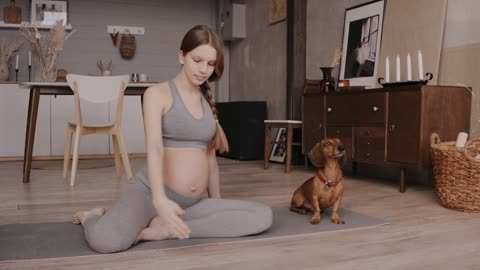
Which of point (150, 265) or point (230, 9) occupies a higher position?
point (230, 9)

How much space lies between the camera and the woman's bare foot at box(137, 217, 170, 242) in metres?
1.95

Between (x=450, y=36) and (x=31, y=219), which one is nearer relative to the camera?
(x=31, y=219)

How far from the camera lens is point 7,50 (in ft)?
19.5

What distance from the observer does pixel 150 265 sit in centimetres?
165

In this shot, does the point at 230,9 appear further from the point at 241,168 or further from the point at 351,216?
the point at 351,216

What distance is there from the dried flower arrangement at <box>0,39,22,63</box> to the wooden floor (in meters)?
2.64

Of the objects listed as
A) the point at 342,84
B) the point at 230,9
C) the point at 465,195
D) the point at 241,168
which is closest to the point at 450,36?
the point at 342,84

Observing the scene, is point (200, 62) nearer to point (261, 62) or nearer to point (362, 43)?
point (362, 43)

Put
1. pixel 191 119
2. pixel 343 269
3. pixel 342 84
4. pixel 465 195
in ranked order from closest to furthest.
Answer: pixel 343 269 → pixel 191 119 → pixel 465 195 → pixel 342 84

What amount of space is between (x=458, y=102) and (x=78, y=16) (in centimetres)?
510

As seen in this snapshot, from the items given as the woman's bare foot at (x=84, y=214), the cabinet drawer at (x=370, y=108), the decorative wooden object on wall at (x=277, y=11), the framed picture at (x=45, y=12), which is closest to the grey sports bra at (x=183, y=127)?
the woman's bare foot at (x=84, y=214)

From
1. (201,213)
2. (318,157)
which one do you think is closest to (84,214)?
(201,213)

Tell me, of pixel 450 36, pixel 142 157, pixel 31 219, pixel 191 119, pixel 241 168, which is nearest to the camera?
pixel 191 119

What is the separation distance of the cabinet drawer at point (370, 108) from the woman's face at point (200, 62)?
189 centimetres
